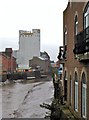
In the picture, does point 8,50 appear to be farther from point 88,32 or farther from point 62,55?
point 88,32

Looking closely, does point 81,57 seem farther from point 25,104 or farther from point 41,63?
point 41,63

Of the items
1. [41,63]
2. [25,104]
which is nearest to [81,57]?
[25,104]

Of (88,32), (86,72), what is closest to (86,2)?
(88,32)

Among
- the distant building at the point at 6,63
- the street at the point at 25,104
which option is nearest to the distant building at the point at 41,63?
the distant building at the point at 6,63

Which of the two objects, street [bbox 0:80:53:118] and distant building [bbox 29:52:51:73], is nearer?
street [bbox 0:80:53:118]

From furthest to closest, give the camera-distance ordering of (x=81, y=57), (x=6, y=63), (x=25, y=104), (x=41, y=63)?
1. (x=41, y=63)
2. (x=6, y=63)
3. (x=25, y=104)
4. (x=81, y=57)

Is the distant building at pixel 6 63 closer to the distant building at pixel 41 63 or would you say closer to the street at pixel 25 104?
the distant building at pixel 41 63

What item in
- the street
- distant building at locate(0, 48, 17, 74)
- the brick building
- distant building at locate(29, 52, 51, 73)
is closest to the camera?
the brick building

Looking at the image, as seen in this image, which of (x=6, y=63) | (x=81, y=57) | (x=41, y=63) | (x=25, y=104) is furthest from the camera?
(x=41, y=63)

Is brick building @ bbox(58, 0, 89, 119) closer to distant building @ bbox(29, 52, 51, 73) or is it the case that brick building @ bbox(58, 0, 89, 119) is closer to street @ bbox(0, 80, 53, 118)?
street @ bbox(0, 80, 53, 118)

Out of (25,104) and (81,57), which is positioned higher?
(81,57)

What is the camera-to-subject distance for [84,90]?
9.30 metres

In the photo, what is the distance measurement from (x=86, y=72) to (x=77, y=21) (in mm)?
2688

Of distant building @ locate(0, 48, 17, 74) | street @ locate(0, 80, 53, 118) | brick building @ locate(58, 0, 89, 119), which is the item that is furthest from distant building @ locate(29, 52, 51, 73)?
brick building @ locate(58, 0, 89, 119)
